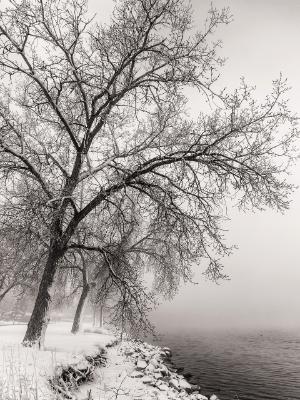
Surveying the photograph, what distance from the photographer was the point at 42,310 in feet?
35.4

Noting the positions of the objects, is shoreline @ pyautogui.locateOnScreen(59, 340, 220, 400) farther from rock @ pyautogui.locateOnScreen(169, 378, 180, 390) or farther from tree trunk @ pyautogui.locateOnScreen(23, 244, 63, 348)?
tree trunk @ pyautogui.locateOnScreen(23, 244, 63, 348)

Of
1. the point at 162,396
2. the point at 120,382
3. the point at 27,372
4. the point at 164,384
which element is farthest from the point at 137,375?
the point at 27,372

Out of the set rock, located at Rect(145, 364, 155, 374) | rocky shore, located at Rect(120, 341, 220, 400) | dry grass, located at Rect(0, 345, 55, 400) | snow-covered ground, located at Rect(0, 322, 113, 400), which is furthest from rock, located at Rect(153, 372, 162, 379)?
dry grass, located at Rect(0, 345, 55, 400)

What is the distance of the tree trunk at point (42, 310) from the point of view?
1057 centimetres

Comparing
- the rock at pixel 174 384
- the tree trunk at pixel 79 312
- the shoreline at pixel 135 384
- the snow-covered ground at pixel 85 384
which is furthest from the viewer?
the tree trunk at pixel 79 312

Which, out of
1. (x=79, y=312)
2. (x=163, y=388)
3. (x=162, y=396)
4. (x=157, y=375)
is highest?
(x=79, y=312)

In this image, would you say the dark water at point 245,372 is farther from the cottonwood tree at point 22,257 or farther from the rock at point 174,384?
the cottonwood tree at point 22,257

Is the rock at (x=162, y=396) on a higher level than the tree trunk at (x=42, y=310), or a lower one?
lower

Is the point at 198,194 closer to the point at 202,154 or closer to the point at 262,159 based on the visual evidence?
the point at 202,154

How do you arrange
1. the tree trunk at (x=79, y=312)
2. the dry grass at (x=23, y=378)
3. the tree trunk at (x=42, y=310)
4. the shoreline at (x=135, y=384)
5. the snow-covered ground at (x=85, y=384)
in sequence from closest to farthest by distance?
the dry grass at (x=23, y=378), the snow-covered ground at (x=85, y=384), the shoreline at (x=135, y=384), the tree trunk at (x=42, y=310), the tree trunk at (x=79, y=312)

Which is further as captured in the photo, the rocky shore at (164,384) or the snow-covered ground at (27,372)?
the rocky shore at (164,384)

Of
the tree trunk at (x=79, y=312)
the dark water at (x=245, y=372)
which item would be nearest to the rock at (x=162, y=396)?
the dark water at (x=245, y=372)

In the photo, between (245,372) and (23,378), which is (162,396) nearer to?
(23,378)

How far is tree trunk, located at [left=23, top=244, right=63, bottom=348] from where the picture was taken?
34.7 ft
